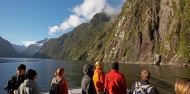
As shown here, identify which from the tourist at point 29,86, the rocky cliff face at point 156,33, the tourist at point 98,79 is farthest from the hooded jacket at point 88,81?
the rocky cliff face at point 156,33

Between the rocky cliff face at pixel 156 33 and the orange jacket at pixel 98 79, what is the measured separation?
112m

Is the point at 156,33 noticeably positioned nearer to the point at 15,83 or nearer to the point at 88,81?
the point at 88,81

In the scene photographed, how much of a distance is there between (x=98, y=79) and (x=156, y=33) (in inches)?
6075

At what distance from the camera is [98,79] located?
1444 centimetres

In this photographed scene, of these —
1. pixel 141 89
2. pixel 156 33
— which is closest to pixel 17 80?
pixel 141 89

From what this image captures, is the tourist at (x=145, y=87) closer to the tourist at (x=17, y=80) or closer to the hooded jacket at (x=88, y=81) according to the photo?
the hooded jacket at (x=88, y=81)

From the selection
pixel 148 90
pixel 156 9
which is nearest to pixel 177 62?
pixel 156 9

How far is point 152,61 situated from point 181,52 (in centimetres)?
2884

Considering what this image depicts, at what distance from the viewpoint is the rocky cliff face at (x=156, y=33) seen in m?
135

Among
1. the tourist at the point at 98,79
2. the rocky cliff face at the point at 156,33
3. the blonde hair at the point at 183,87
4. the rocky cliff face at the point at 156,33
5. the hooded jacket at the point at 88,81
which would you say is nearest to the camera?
the blonde hair at the point at 183,87

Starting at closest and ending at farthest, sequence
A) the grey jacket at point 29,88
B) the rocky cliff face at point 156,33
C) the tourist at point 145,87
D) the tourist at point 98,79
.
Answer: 1. the tourist at point 145,87
2. the grey jacket at point 29,88
3. the tourist at point 98,79
4. the rocky cliff face at point 156,33

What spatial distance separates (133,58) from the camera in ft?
569

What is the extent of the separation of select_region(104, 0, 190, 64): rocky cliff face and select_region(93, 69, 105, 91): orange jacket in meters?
112

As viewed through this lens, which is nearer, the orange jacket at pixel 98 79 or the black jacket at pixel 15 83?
the black jacket at pixel 15 83
